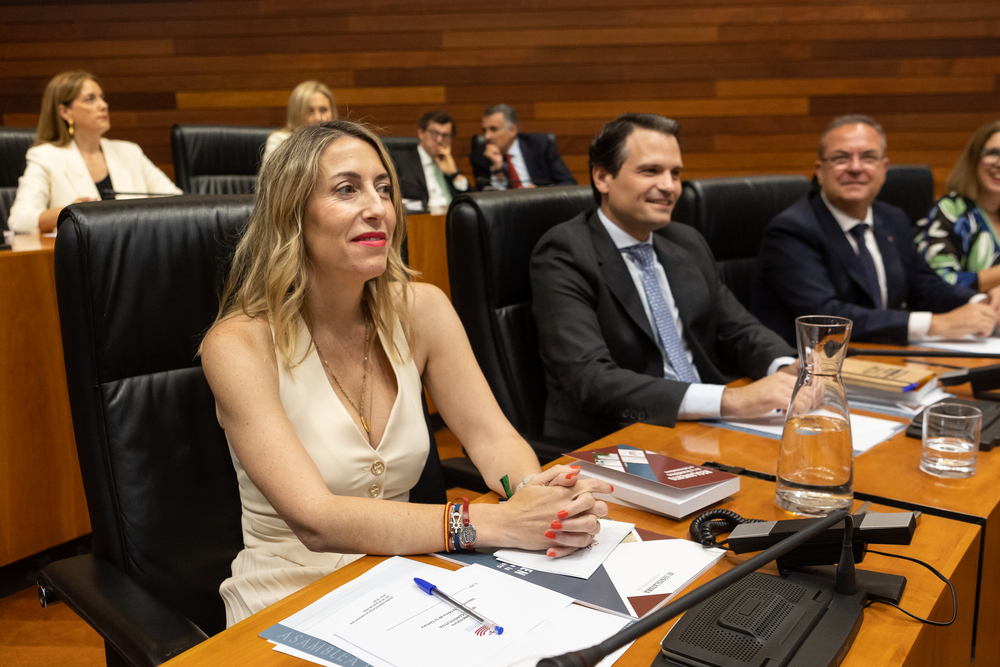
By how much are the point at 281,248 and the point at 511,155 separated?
4.87m

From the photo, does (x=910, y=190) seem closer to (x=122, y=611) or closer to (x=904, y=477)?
(x=904, y=477)

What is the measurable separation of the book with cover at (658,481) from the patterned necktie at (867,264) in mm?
1584

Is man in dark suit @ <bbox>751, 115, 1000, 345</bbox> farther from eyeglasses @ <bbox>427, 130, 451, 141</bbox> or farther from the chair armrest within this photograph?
eyeglasses @ <bbox>427, 130, 451, 141</bbox>

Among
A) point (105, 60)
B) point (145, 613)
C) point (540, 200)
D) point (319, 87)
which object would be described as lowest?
point (145, 613)

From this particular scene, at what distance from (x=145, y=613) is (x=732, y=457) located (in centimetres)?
91

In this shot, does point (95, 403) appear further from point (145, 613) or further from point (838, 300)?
point (838, 300)

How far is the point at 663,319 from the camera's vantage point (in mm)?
2033

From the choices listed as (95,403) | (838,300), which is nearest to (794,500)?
(95,403)

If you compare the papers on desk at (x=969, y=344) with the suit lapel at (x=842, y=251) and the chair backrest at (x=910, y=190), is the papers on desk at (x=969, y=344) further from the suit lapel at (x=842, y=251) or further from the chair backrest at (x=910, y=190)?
the chair backrest at (x=910, y=190)

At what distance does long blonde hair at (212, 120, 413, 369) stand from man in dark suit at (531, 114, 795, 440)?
2.12 feet

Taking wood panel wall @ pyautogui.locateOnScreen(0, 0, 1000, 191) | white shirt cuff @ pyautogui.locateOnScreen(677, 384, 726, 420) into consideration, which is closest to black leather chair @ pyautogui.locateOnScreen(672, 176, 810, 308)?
white shirt cuff @ pyautogui.locateOnScreen(677, 384, 726, 420)

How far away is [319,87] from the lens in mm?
4707

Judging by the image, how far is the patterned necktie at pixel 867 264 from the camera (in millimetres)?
2482

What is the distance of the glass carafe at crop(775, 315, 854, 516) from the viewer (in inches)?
43.1
